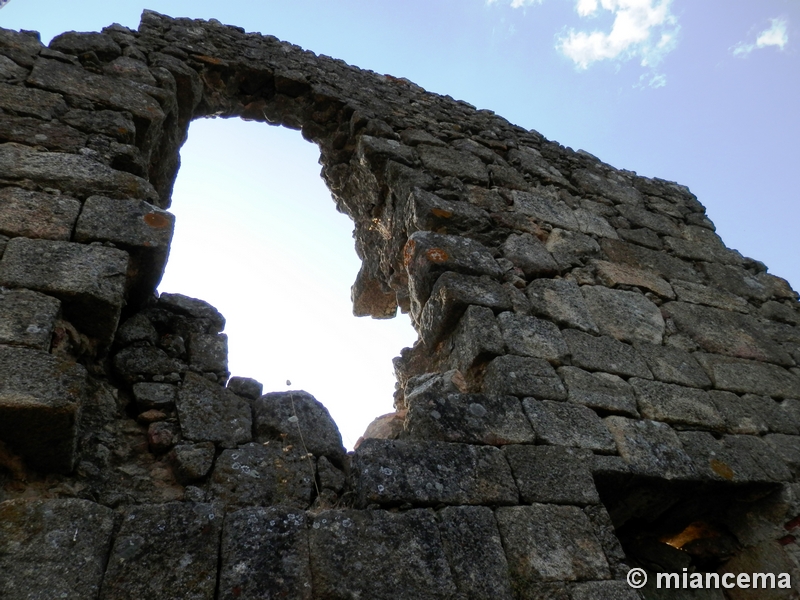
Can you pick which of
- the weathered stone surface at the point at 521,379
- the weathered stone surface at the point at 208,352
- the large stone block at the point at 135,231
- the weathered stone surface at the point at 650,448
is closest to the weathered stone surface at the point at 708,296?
the weathered stone surface at the point at 650,448

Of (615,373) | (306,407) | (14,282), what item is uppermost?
(615,373)

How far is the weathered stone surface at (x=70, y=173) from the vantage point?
268 cm

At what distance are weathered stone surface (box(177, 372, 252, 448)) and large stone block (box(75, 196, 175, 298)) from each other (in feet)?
1.67

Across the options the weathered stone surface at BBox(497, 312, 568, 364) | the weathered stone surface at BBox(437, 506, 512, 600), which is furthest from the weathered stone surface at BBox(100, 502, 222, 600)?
the weathered stone surface at BBox(497, 312, 568, 364)

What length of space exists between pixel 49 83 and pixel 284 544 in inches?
115

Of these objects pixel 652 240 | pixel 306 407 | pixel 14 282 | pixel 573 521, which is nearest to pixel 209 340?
pixel 306 407

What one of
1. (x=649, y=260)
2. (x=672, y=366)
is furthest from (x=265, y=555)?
(x=649, y=260)

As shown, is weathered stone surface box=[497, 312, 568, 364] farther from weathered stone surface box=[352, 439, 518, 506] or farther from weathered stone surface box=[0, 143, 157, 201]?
weathered stone surface box=[0, 143, 157, 201]

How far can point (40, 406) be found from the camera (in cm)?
185

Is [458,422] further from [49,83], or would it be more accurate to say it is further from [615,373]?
[49,83]

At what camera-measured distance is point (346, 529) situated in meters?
2.01

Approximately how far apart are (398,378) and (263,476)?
1.54 metres

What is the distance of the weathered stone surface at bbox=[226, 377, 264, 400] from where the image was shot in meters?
2.60

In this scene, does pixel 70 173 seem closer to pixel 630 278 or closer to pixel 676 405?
pixel 676 405
